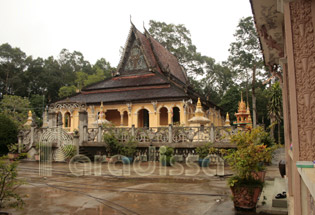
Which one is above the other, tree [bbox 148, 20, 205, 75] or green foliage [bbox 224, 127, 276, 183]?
tree [bbox 148, 20, 205, 75]

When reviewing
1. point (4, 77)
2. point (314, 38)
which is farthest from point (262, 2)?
point (4, 77)

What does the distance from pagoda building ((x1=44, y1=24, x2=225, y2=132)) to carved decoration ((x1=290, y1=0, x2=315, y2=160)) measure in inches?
742

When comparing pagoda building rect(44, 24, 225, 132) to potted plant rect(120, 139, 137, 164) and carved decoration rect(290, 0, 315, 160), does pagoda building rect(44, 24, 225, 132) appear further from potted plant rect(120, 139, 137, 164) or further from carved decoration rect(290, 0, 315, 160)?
carved decoration rect(290, 0, 315, 160)

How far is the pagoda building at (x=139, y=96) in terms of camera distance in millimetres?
24016

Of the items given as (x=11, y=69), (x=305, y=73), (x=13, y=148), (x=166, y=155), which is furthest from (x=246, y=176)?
(x=11, y=69)

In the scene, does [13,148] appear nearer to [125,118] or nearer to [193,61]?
[125,118]

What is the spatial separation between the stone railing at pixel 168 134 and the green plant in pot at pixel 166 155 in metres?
0.94

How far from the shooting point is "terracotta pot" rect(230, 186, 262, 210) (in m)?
5.86

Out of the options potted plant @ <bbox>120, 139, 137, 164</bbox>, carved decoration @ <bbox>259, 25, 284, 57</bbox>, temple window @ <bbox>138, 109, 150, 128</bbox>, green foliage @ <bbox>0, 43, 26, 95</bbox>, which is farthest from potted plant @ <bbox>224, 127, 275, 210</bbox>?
green foliage @ <bbox>0, 43, 26, 95</bbox>

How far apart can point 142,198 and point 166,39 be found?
129 ft

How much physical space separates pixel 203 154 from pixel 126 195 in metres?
7.94

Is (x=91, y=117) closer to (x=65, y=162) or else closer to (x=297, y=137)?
(x=65, y=162)

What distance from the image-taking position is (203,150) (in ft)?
49.4

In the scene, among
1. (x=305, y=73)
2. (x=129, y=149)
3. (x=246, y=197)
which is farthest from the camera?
(x=129, y=149)
